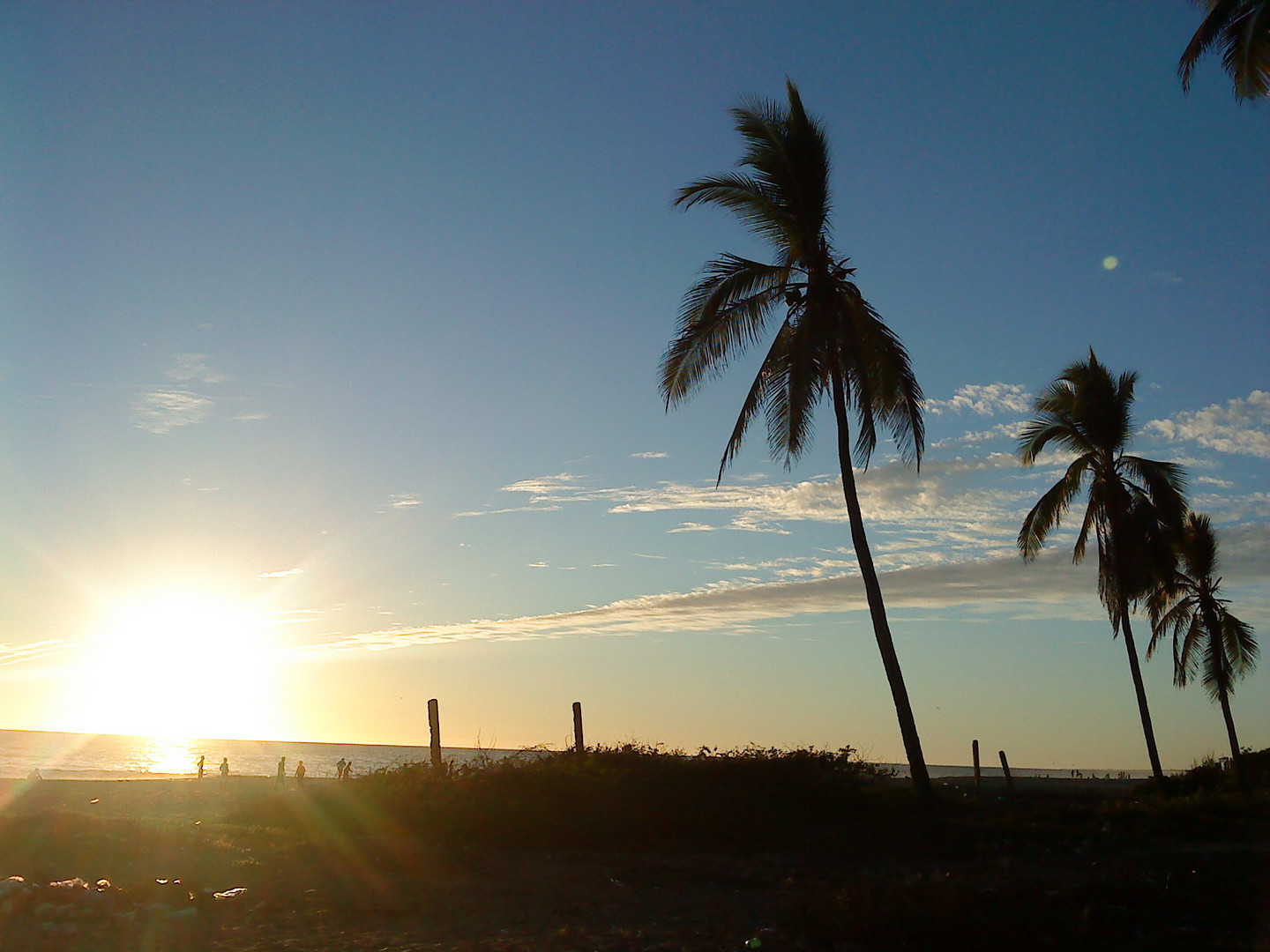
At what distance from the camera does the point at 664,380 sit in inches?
683

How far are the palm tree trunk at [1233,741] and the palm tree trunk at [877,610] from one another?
43.6 ft

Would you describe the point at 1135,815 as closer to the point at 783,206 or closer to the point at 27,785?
the point at 783,206

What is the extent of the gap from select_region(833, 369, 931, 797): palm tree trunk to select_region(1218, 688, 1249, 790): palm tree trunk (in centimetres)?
1330

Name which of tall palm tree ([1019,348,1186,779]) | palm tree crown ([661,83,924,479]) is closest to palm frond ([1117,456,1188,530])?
tall palm tree ([1019,348,1186,779])

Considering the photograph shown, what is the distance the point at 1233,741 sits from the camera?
85.2ft

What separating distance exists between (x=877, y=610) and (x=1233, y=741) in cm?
1597

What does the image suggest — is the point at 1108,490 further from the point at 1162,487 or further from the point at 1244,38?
the point at 1244,38

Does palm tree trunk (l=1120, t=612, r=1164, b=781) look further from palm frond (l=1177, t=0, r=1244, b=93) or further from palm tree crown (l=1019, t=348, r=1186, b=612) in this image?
palm frond (l=1177, t=0, r=1244, b=93)

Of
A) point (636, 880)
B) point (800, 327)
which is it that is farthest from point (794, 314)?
point (636, 880)

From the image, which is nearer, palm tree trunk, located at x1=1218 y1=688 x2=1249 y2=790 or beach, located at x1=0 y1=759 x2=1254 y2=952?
beach, located at x1=0 y1=759 x2=1254 y2=952

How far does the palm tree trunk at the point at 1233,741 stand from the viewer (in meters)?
24.8

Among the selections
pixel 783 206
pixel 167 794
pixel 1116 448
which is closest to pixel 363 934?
pixel 783 206

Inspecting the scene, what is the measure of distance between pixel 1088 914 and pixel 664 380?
11.4m

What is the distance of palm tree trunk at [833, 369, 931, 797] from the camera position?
54.3 feet
